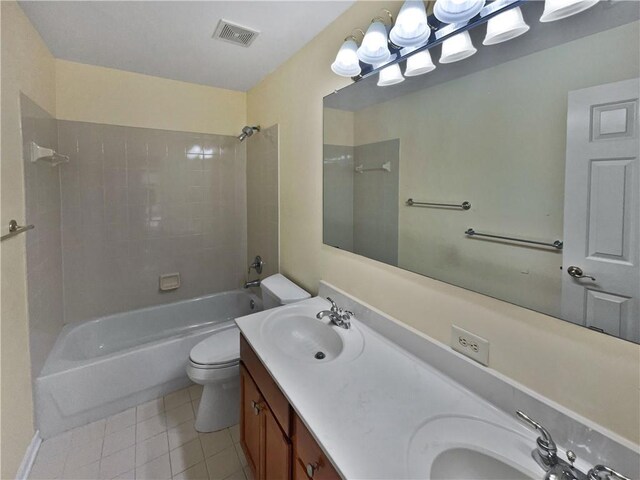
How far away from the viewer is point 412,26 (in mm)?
1028

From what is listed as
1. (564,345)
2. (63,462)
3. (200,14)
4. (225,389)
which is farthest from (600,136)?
(63,462)

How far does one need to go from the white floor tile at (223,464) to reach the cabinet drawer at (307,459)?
2.65ft

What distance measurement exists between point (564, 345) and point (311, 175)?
1.42m

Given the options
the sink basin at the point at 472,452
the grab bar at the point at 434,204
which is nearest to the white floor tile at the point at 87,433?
the sink basin at the point at 472,452

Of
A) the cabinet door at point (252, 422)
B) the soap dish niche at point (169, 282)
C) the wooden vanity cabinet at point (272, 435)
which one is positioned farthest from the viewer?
the soap dish niche at point (169, 282)

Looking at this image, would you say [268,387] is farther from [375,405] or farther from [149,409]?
[149,409]

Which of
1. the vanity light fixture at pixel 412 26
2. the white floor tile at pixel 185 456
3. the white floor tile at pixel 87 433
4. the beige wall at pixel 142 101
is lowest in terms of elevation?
the white floor tile at pixel 185 456

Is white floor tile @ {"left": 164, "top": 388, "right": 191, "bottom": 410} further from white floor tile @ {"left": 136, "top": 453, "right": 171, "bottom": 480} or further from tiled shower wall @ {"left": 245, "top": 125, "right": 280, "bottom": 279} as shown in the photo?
tiled shower wall @ {"left": 245, "top": 125, "right": 280, "bottom": 279}

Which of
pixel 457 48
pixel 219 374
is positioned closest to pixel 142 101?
pixel 219 374

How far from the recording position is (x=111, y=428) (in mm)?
1780

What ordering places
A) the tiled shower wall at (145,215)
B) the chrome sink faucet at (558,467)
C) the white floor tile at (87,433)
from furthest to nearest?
the tiled shower wall at (145,215) < the white floor tile at (87,433) < the chrome sink faucet at (558,467)

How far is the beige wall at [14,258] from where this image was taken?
4.24 ft

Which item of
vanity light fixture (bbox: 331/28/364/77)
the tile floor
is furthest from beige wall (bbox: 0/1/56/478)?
vanity light fixture (bbox: 331/28/364/77)

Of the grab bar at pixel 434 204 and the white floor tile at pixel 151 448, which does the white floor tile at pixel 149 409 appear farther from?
A: the grab bar at pixel 434 204
